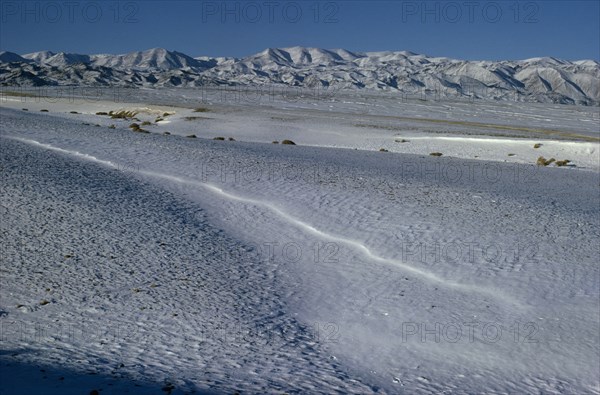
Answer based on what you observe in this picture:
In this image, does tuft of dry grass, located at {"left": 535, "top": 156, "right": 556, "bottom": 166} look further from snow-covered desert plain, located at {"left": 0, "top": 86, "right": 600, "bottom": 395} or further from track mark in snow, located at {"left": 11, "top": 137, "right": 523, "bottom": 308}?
track mark in snow, located at {"left": 11, "top": 137, "right": 523, "bottom": 308}

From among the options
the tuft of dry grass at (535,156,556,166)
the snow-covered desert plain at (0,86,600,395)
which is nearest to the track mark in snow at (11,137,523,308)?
the snow-covered desert plain at (0,86,600,395)

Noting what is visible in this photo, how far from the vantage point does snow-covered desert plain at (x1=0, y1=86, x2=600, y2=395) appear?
21.8 feet

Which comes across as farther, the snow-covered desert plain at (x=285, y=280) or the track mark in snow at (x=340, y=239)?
the track mark in snow at (x=340, y=239)

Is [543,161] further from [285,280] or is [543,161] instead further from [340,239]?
[285,280]

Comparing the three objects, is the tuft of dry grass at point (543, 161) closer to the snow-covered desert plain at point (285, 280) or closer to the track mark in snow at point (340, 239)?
the snow-covered desert plain at point (285, 280)

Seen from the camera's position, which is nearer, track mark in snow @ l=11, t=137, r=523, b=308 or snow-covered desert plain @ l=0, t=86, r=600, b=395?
snow-covered desert plain @ l=0, t=86, r=600, b=395

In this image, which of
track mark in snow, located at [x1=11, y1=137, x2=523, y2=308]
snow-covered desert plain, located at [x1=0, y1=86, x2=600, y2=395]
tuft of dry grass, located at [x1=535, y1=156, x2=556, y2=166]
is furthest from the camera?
tuft of dry grass, located at [x1=535, y1=156, x2=556, y2=166]

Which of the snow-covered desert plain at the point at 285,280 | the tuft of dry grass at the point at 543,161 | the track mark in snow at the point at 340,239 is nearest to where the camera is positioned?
the snow-covered desert plain at the point at 285,280

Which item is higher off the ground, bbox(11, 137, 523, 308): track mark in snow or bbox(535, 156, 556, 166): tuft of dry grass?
bbox(535, 156, 556, 166): tuft of dry grass

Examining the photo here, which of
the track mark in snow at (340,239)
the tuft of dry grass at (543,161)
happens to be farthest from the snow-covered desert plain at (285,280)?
the tuft of dry grass at (543,161)

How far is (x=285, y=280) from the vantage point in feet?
31.0

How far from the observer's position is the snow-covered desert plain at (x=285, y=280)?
21.8ft

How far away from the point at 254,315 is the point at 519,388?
320 centimetres

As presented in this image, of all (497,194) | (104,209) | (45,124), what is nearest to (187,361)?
(104,209)
